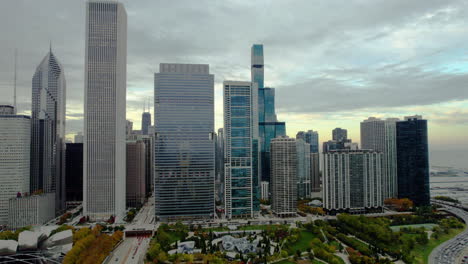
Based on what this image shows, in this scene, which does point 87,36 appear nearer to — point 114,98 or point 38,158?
point 114,98

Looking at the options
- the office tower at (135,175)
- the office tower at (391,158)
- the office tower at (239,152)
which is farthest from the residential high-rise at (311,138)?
the office tower at (135,175)

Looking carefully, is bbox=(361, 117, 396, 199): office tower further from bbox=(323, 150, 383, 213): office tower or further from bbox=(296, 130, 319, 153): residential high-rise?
bbox=(296, 130, 319, 153): residential high-rise

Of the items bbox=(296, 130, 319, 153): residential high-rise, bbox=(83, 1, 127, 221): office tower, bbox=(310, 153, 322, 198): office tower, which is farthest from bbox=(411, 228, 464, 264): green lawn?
bbox=(296, 130, 319, 153): residential high-rise

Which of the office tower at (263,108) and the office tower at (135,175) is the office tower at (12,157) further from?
the office tower at (263,108)

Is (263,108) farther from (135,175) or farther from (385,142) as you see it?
(135,175)

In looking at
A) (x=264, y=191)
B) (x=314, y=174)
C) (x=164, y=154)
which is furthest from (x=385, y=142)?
(x=164, y=154)
